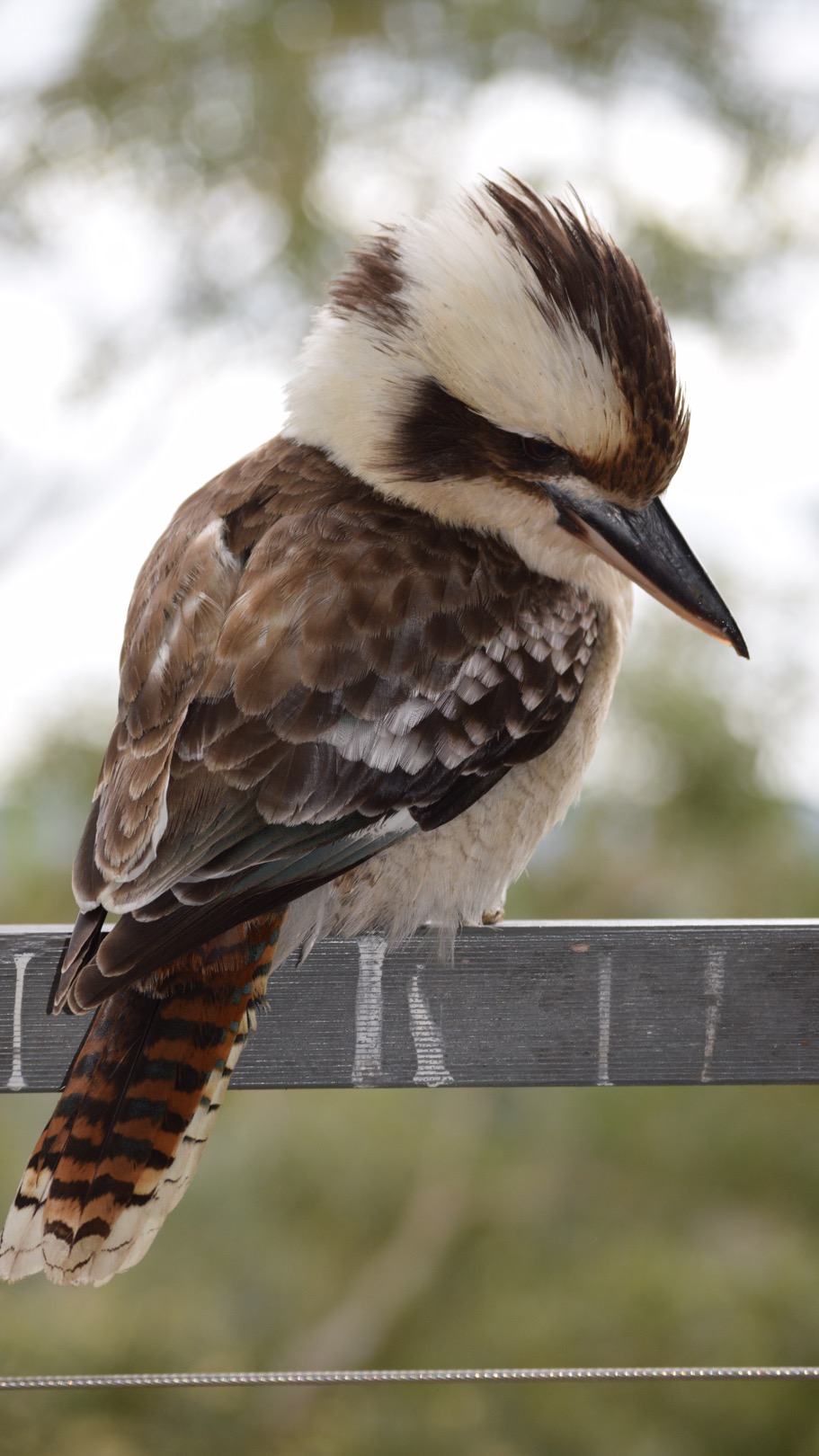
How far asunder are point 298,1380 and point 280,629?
568 millimetres

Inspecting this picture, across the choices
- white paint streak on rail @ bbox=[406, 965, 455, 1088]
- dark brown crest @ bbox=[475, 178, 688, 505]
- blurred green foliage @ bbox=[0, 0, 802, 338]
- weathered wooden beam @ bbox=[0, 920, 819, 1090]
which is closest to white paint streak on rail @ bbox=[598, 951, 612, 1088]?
weathered wooden beam @ bbox=[0, 920, 819, 1090]

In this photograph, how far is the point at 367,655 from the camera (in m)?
1.23

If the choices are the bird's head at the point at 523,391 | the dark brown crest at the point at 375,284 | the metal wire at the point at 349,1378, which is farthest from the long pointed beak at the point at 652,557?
the metal wire at the point at 349,1378

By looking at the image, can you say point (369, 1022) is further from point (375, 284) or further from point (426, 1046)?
point (375, 284)

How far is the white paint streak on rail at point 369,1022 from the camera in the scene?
123cm

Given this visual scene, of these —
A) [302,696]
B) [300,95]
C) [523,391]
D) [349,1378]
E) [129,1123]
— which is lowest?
[349,1378]

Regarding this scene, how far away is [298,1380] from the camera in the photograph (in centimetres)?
110

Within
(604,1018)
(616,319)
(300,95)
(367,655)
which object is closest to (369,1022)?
(604,1018)

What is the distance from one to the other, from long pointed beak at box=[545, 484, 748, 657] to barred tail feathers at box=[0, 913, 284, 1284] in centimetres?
47

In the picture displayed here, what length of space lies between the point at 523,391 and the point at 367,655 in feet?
0.84

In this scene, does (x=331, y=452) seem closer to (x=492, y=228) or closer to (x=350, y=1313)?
(x=492, y=228)

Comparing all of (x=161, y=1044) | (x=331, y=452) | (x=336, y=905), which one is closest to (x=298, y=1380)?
(x=161, y=1044)

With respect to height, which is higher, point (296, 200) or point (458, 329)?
point (296, 200)

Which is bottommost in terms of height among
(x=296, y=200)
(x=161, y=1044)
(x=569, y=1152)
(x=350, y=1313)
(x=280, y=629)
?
(x=350, y=1313)
